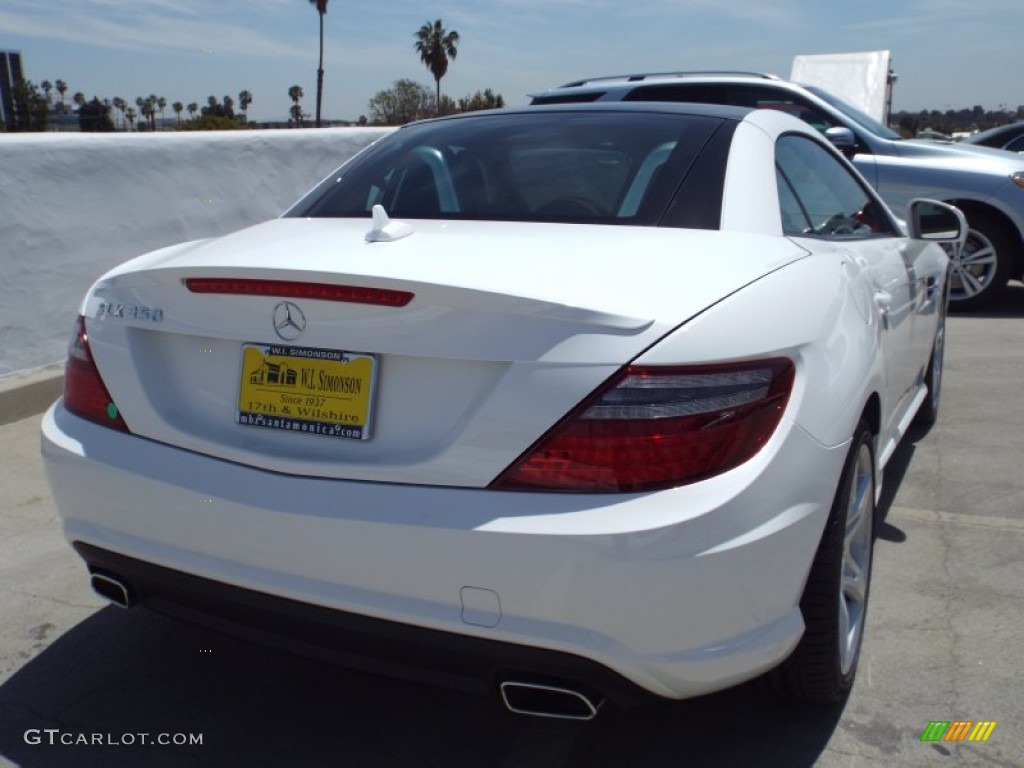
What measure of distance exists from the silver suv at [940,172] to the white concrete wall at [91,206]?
376 centimetres

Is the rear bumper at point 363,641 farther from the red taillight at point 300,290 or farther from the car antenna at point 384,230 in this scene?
the car antenna at point 384,230

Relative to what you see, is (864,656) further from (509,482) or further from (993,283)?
(993,283)

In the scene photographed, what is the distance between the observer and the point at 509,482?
1.94 m

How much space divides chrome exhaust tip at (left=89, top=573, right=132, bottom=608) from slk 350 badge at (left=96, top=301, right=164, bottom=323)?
0.63m

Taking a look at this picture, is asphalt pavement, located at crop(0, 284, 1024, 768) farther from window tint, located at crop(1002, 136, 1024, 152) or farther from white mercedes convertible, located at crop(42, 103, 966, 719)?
window tint, located at crop(1002, 136, 1024, 152)

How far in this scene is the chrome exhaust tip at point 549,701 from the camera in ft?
6.60

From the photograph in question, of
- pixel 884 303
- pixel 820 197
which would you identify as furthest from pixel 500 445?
pixel 820 197

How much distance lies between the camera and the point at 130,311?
2355 mm

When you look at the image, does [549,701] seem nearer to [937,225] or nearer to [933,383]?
[937,225]

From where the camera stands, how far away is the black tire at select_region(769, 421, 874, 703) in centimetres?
228

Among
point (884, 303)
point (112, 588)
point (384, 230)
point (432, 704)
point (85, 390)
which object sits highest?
point (384, 230)

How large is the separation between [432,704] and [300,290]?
1.21 metres

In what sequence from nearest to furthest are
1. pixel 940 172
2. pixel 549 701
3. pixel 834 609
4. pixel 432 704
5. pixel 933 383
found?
pixel 549 701 → pixel 834 609 → pixel 432 704 → pixel 933 383 → pixel 940 172

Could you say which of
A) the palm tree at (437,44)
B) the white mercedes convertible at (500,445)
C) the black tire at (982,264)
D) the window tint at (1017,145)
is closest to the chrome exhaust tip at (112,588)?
the white mercedes convertible at (500,445)
